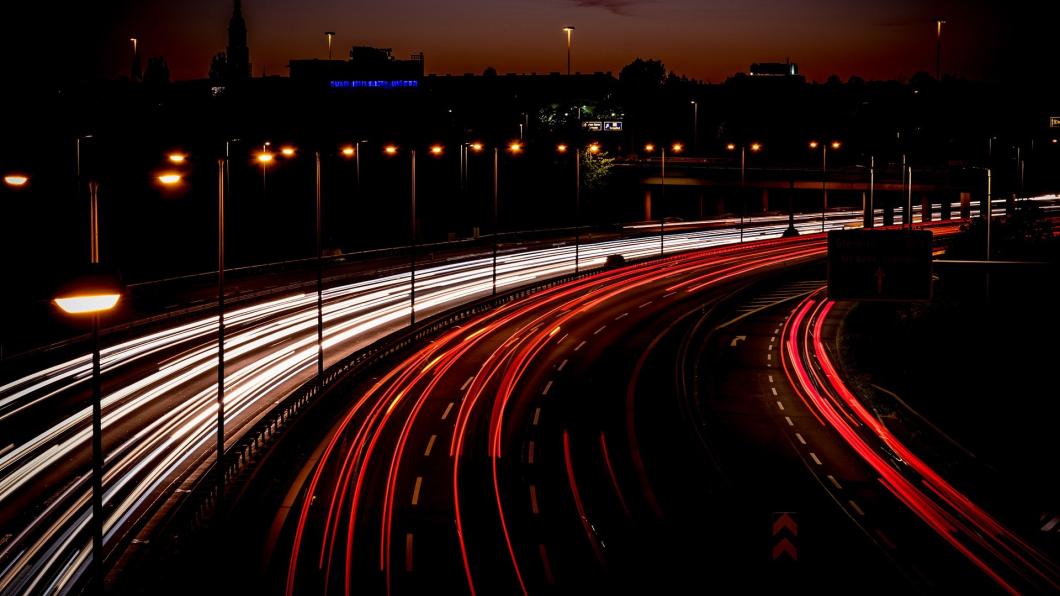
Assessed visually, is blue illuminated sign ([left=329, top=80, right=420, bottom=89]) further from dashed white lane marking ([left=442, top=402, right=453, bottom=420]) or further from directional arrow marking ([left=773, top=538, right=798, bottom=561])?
directional arrow marking ([left=773, top=538, right=798, bottom=561])

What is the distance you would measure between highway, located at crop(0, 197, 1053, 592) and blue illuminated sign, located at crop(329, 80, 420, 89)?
7577 centimetres

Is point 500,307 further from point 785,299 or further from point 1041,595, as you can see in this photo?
point 1041,595

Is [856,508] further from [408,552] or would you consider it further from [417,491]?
[408,552]

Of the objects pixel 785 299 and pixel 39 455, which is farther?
pixel 785 299

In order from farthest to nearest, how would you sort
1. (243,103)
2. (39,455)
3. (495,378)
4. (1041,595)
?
(243,103) < (495,378) < (39,455) < (1041,595)

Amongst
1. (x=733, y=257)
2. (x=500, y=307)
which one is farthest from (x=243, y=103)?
(x=500, y=307)

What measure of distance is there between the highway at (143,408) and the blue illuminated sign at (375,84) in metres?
75.8

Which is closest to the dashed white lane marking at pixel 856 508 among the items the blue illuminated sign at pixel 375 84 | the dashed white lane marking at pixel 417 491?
the dashed white lane marking at pixel 417 491

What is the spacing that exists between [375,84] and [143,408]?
104418mm

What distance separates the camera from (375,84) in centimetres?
13275

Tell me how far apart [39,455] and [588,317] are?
3072cm

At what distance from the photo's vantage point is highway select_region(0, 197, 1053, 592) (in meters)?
22.9

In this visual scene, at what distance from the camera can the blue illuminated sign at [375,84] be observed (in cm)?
→ 13238

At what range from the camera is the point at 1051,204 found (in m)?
111
